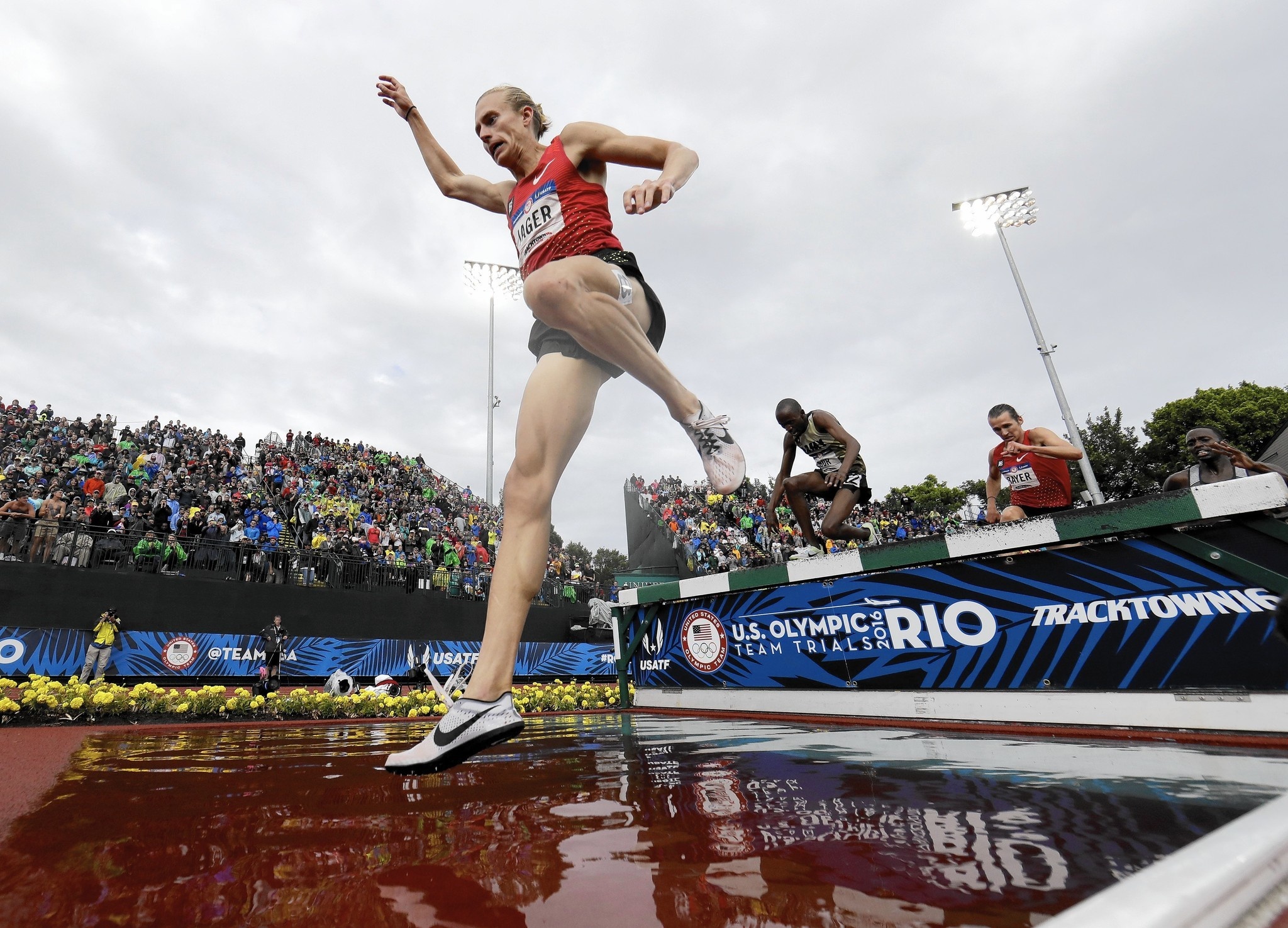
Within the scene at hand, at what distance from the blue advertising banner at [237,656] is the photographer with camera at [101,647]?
414 mm

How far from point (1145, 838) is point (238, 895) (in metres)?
1.65

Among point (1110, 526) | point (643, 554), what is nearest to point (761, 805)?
point (1110, 526)

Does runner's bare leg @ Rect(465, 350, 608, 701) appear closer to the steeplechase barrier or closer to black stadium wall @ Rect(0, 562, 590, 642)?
the steeplechase barrier

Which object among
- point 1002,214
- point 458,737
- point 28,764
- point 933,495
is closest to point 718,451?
point 458,737

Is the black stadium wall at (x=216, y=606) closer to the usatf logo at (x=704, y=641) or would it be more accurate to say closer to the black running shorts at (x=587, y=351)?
the usatf logo at (x=704, y=641)

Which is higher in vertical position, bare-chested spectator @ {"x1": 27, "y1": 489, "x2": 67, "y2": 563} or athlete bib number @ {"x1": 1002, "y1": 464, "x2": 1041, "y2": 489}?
bare-chested spectator @ {"x1": 27, "y1": 489, "x2": 67, "y2": 563}

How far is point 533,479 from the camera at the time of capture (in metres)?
1.95

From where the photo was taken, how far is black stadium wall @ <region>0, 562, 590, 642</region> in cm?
1016

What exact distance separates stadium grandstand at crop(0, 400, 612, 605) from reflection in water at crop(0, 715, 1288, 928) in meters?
11.1

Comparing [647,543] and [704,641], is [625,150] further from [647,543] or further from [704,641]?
[647,543]

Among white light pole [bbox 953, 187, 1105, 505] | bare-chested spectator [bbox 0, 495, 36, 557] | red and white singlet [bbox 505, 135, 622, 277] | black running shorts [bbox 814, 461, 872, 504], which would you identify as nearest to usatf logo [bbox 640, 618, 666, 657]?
black running shorts [bbox 814, 461, 872, 504]

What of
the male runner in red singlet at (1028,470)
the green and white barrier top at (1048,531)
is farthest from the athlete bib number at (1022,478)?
the green and white barrier top at (1048,531)

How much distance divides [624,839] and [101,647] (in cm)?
1212

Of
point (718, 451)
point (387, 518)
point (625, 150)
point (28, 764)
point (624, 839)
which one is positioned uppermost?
point (387, 518)
